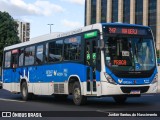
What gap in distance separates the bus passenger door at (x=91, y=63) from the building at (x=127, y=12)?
238ft

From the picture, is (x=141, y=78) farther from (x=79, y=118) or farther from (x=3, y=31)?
(x=3, y=31)

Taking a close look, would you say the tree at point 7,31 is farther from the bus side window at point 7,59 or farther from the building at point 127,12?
the bus side window at point 7,59

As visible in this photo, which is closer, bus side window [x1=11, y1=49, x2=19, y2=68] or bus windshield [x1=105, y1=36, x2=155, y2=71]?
bus windshield [x1=105, y1=36, x2=155, y2=71]

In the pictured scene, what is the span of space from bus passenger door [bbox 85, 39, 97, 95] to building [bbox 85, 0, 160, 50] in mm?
72393

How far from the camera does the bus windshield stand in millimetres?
15797

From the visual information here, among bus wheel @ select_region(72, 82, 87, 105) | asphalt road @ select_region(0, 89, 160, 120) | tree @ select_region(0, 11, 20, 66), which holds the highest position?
tree @ select_region(0, 11, 20, 66)

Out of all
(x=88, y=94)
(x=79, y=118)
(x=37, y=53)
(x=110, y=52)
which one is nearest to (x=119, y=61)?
(x=110, y=52)

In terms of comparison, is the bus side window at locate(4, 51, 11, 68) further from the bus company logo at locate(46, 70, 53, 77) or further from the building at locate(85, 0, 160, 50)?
the building at locate(85, 0, 160, 50)

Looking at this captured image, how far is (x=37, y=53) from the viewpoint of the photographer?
21516 mm

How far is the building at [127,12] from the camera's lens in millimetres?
90250

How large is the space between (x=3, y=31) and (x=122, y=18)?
31.7 metres

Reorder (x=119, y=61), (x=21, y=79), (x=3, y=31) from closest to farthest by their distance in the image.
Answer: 1. (x=119, y=61)
2. (x=21, y=79)
3. (x=3, y=31)

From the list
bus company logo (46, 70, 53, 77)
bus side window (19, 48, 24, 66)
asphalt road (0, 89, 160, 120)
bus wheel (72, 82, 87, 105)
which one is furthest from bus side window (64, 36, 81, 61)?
bus side window (19, 48, 24, 66)

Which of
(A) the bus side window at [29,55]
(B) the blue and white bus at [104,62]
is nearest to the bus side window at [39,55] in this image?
(A) the bus side window at [29,55]
